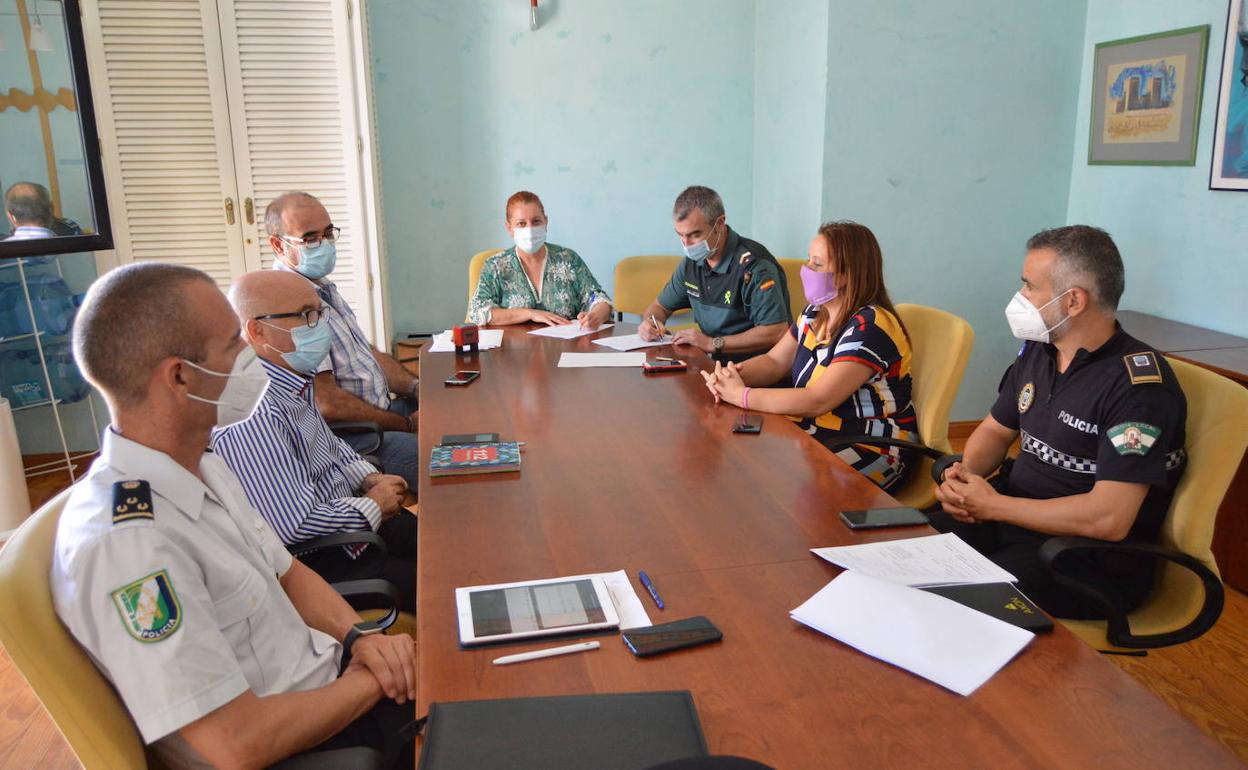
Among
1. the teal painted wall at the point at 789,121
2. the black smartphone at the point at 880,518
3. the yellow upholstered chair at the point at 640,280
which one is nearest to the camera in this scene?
the black smartphone at the point at 880,518

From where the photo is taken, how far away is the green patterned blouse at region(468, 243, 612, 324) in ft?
12.8

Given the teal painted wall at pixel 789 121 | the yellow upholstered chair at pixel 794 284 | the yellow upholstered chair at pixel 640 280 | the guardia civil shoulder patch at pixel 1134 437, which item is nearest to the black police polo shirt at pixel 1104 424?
the guardia civil shoulder patch at pixel 1134 437

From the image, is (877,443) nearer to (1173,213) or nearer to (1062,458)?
(1062,458)

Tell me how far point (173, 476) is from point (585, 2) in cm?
382

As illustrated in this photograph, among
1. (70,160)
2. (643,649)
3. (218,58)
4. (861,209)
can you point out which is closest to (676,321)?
(861,209)

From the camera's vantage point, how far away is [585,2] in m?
4.45

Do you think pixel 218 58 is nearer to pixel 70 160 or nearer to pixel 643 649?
pixel 70 160

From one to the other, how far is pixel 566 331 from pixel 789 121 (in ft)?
5.52

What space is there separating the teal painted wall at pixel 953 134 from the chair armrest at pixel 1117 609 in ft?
8.35

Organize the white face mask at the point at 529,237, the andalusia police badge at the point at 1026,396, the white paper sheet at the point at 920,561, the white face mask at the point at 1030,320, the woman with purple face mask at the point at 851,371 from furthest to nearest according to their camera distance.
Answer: the white face mask at the point at 529,237, the woman with purple face mask at the point at 851,371, the andalusia police badge at the point at 1026,396, the white face mask at the point at 1030,320, the white paper sheet at the point at 920,561

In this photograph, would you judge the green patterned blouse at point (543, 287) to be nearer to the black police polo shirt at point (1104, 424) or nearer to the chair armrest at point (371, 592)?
the black police polo shirt at point (1104, 424)

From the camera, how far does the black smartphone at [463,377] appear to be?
2.82m

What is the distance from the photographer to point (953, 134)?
4.11m

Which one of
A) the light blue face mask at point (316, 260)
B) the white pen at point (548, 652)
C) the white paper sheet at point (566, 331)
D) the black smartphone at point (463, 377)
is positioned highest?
the light blue face mask at point (316, 260)
